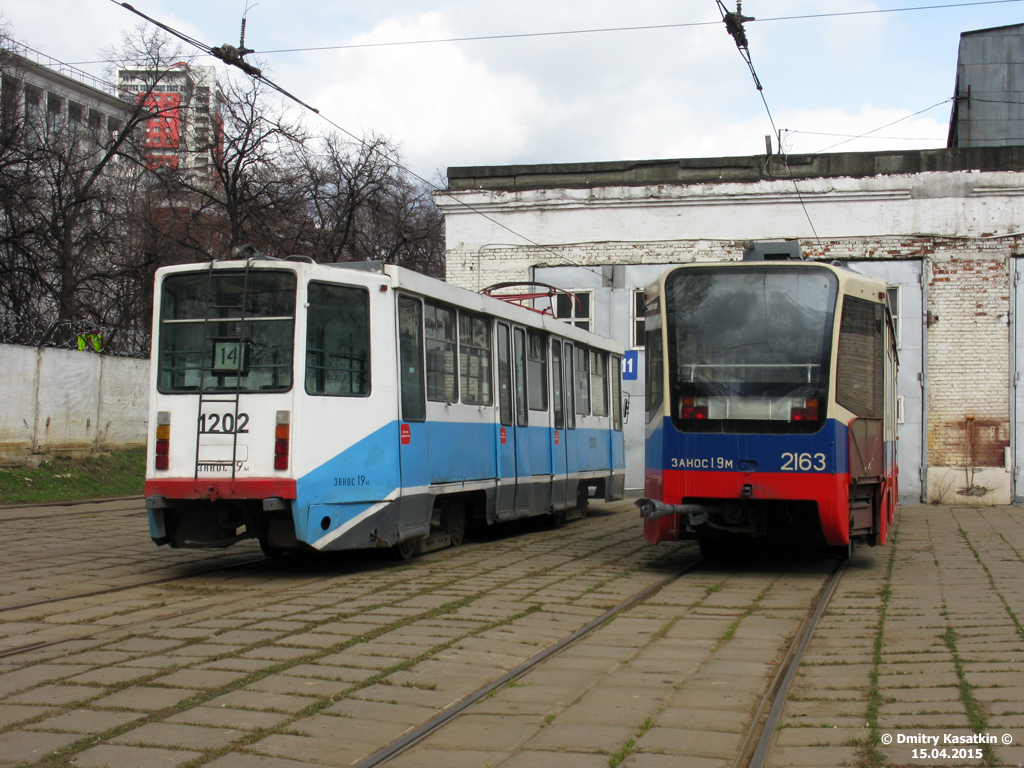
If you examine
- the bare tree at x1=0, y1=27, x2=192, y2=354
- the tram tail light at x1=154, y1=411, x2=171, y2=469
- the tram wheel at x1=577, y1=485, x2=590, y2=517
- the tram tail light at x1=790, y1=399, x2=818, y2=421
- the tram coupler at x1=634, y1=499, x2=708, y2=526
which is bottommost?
the tram wheel at x1=577, y1=485, x2=590, y2=517

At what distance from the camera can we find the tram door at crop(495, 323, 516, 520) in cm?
1270

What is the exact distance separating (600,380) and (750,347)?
7563 mm

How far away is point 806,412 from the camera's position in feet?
31.4

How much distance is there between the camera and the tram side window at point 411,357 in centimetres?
1028

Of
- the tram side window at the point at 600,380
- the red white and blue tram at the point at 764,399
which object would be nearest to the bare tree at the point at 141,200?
the tram side window at the point at 600,380

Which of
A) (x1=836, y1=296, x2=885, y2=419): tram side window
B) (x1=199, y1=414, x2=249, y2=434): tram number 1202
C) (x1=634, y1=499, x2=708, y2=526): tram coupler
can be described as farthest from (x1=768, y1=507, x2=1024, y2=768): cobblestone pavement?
(x1=199, y1=414, x2=249, y2=434): tram number 1202

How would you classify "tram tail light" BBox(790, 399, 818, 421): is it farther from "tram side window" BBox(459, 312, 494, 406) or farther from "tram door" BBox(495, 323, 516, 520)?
"tram door" BBox(495, 323, 516, 520)

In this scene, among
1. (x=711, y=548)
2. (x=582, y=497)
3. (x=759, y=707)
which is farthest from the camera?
(x=582, y=497)

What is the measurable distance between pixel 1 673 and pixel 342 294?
4803 millimetres

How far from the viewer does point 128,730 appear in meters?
4.64

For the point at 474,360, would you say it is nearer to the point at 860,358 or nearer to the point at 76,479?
the point at 860,358

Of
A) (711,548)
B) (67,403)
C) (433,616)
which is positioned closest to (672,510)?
(711,548)

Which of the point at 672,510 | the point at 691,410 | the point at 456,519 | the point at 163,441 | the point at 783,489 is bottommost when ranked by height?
the point at 456,519

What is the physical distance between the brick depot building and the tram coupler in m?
12.1
